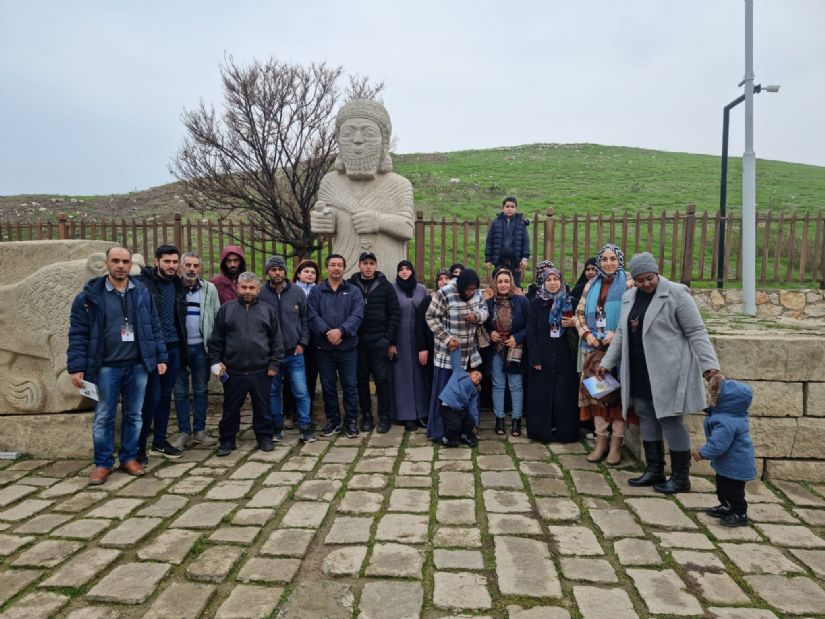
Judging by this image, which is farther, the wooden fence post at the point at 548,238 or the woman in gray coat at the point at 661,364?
the wooden fence post at the point at 548,238

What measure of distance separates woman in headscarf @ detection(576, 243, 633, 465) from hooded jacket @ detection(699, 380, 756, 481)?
3.10 feet

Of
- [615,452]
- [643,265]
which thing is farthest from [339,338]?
[643,265]

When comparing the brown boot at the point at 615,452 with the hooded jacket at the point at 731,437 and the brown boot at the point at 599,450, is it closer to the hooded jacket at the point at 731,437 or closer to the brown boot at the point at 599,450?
the brown boot at the point at 599,450

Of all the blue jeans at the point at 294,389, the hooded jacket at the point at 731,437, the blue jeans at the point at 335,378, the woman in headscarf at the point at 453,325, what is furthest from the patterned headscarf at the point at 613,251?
the blue jeans at the point at 294,389

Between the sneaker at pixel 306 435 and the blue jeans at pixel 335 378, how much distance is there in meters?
0.26

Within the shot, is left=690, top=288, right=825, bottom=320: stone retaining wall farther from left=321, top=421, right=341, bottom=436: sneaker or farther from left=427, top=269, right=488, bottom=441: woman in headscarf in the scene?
left=321, top=421, right=341, bottom=436: sneaker

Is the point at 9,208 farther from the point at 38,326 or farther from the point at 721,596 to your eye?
the point at 721,596

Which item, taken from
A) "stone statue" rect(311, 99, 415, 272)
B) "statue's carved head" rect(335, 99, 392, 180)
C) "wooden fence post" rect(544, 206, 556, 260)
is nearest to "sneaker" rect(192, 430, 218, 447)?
"stone statue" rect(311, 99, 415, 272)

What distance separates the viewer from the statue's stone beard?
6.18 m

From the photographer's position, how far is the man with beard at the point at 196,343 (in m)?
5.07

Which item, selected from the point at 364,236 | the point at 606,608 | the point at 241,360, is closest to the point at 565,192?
the point at 364,236

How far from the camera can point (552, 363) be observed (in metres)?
5.18

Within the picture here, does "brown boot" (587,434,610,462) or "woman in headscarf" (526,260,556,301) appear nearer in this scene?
"brown boot" (587,434,610,462)

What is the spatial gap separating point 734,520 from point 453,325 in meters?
2.69
